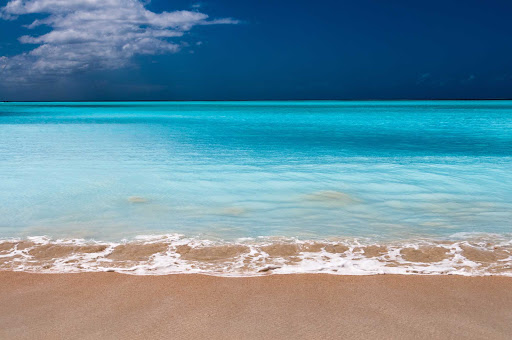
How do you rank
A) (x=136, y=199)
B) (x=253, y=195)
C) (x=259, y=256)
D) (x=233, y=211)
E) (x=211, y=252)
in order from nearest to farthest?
(x=259, y=256) → (x=211, y=252) → (x=233, y=211) → (x=136, y=199) → (x=253, y=195)

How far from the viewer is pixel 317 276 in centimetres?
329

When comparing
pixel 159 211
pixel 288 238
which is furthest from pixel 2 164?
pixel 288 238

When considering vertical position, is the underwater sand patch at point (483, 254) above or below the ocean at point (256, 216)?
below

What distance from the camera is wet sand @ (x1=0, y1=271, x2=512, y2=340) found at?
2441 millimetres

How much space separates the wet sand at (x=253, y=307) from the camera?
2441 mm

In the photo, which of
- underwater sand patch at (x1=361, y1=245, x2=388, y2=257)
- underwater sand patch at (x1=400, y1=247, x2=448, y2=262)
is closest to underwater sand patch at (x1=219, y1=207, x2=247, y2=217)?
underwater sand patch at (x1=361, y1=245, x2=388, y2=257)

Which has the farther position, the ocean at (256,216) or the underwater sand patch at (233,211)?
the underwater sand patch at (233,211)

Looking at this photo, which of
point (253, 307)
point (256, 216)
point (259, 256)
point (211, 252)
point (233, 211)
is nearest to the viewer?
point (253, 307)

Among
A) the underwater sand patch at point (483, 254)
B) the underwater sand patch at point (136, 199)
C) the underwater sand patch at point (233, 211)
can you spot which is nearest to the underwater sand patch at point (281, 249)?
the underwater sand patch at point (233, 211)

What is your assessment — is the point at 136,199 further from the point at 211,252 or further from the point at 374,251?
the point at 374,251

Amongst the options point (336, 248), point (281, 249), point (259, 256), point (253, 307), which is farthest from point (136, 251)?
point (336, 248)

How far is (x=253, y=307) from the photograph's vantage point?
9.05 feet

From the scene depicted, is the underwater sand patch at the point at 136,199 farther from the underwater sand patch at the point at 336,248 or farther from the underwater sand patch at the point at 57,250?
the underwater sand patch at the point at 336,248

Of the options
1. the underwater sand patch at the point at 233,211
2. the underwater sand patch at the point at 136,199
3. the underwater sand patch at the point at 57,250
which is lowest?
the underwater sand patch at the point at 233,211
